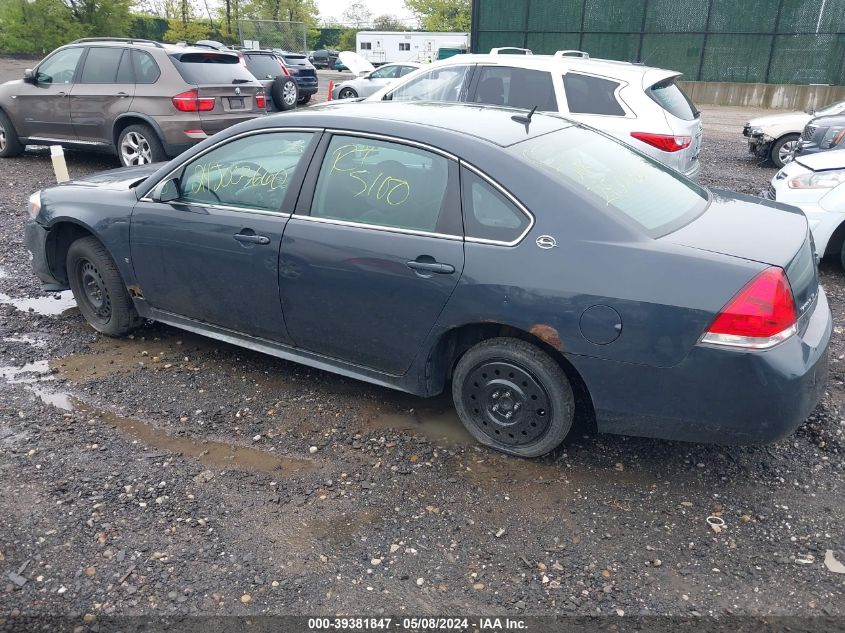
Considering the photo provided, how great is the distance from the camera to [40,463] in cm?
346

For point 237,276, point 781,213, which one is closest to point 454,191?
point 237,276

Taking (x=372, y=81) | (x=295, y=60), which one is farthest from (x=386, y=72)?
(x=295, y=60)

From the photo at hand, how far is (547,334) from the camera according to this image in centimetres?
306

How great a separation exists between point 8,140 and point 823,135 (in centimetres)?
1232

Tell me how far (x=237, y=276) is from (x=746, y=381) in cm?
266

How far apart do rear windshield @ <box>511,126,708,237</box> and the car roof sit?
4.5 inches

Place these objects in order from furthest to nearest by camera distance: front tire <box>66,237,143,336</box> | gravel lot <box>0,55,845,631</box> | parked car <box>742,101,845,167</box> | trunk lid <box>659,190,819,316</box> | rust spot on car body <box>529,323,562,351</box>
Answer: parked car <box>742,101,845,167</box> → front tire <box>66,237,143,336</box> → rust spot on car body <box>529,323,562,351</box> → trunk lid <box>659,190,819,316</box> → gravel lot <box>0,55,845,631</box>

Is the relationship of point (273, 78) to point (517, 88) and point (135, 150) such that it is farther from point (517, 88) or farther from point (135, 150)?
point (517, 88)

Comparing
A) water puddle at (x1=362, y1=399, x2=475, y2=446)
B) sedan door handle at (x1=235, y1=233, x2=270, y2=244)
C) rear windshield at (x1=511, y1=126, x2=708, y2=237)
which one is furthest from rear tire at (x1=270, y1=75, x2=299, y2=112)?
water puddle at (x1=362, y1=399, x2=475, y2=446)

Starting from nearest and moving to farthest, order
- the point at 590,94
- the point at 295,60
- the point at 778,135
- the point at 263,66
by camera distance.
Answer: the point at 590,94 < the point at 778,135 < the point at 263,66 < the point at 295,60

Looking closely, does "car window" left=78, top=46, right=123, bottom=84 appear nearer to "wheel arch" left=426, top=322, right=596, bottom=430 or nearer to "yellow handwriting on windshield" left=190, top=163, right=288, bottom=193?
"yellow handwriting on windshield" left=190, top=163, right=288, bottom=193

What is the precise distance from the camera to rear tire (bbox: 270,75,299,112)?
1576cm

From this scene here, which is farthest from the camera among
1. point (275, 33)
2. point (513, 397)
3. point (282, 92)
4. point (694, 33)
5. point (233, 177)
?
point (275, 33)

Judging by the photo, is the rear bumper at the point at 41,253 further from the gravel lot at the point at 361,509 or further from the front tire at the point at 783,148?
the front tire at the point at 783,148
